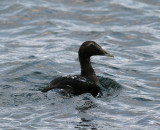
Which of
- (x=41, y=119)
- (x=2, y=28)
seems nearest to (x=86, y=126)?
(x=41, y=119)

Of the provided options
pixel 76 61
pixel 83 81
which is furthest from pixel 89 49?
pixel 76 61

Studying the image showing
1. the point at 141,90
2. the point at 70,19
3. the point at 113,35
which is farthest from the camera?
the point at 70,19

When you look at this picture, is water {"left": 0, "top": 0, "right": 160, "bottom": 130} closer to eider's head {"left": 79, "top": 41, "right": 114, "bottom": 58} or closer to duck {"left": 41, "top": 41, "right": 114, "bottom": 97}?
duck {"left": 41, "top": 41, "right": 114, "bottom": 97}

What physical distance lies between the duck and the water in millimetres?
229

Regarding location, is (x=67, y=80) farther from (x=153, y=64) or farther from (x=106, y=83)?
(x=153, y=64)

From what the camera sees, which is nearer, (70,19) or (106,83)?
(106,83)

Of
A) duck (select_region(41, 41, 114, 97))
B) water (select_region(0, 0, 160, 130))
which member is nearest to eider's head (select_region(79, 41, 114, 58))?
duck (select_region(41, 41, 114, 97))

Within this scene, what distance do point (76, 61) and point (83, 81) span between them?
3281mm

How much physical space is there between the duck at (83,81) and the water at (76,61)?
9.0 inches

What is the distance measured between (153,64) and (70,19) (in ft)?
17.8

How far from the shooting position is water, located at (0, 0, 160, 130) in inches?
347

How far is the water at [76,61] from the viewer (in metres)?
8.81

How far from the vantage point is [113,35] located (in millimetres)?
16094

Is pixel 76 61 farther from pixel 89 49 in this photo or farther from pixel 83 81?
pixel 83 81
